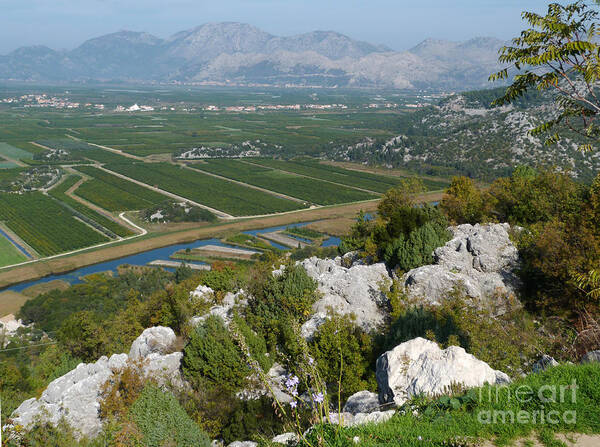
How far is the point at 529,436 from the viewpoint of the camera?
7762 millimetres

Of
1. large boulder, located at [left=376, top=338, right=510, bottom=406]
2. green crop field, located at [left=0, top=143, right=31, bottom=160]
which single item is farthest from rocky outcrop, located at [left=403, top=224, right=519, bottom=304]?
green crop field, located at [left=0, top=143, right=31, bottom=160]

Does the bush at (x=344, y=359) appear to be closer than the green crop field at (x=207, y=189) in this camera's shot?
Yes

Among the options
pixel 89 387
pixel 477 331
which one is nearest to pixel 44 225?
pixel 89 387

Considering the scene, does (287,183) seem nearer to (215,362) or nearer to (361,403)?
(215,362)

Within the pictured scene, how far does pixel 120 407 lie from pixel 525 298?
17.1m

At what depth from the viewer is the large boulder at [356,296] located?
20594 mm

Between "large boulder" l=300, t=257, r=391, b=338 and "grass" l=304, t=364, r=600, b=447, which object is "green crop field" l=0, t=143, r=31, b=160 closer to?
"large boulder" l=300, t=257, r=391, b=338

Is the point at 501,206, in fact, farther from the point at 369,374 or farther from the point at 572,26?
the point at 572,26

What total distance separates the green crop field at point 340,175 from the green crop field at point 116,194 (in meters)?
48.2

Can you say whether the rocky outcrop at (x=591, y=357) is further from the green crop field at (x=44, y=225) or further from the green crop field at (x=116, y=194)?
the green crop field at (x=116, y=194)

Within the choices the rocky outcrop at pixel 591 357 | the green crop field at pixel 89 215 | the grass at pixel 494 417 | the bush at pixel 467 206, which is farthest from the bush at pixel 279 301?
the green crop field at pixel 89 215

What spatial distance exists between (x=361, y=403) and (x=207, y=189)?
4227 inches

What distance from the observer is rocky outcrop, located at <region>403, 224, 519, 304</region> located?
20625mm

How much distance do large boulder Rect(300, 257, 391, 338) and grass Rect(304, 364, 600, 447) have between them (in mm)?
10590
